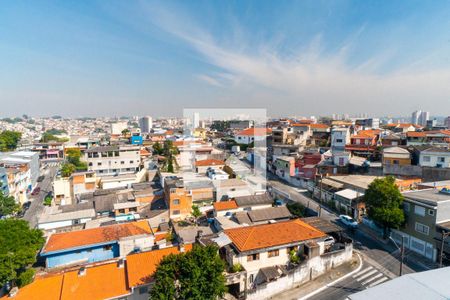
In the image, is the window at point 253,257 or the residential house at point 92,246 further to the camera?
the residential house at point 92,246

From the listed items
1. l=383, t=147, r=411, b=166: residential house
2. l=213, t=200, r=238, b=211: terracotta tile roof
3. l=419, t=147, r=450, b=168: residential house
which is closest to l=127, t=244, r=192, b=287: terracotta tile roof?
Answer: l=213, t=200, r=238, b=211: terracotta tile roof

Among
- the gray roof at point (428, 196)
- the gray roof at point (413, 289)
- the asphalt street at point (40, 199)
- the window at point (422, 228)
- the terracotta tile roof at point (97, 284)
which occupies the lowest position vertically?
the asphalt street at point (40, 199)

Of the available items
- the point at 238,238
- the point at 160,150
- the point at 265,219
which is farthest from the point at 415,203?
the point at 160,150

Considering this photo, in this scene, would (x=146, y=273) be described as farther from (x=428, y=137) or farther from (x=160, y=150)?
(x=428, y=137)

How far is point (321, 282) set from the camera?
48.9 feet

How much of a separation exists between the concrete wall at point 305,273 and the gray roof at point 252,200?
8.65 metres

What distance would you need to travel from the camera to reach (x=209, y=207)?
25.9 meters

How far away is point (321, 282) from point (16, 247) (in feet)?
63.2

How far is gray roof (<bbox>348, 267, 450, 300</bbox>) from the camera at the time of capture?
865 cm

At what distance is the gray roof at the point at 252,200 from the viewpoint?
2348cm

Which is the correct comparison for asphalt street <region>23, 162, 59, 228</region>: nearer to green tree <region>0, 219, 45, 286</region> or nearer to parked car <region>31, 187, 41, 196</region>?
parked car <region>31, 187, 41, 196</region>

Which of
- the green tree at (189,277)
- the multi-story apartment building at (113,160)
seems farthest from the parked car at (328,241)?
the multi-story apartment building at (113,160)

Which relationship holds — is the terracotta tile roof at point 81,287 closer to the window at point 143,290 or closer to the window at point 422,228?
the window at point 143,290

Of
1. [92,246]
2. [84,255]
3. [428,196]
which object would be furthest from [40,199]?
[428,196]
